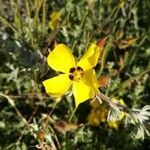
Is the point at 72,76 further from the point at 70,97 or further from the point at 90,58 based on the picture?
the point at 70,97

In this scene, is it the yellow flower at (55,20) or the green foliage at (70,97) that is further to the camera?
the yellow flower at (55,20)

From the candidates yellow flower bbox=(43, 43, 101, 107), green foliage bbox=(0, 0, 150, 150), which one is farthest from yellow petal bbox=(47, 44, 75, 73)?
green foliage bbox=(0, 0, 150, 150)

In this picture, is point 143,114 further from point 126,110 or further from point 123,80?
point 123,80

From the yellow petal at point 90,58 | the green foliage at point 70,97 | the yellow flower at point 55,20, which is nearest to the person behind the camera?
the yellow petal at point 90,58

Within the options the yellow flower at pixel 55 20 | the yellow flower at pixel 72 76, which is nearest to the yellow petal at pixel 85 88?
the yellow flower at pixel 72 76

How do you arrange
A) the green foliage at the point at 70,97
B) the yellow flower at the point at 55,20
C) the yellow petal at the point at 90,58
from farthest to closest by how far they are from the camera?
the yellow flower at the point at 55,20, the green foliage at the point at 70,97, the yellow petal at the point at 90,58

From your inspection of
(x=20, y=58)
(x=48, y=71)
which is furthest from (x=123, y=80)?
(x=20, y=58)

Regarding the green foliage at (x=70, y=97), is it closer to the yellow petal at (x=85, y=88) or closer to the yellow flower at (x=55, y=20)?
the yellow flower at (x=55, y=20)
